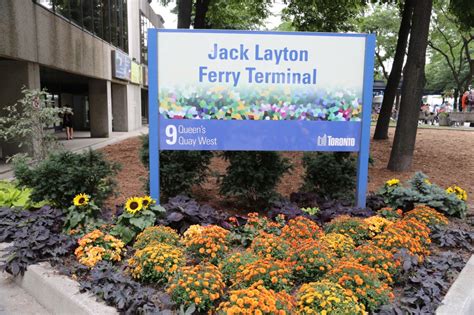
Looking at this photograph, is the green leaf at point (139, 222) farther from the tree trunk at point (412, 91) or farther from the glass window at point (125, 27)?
the glass window at point (125, 27)

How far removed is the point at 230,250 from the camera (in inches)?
157

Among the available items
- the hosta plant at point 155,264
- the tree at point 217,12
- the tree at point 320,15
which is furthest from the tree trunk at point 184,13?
the hosta plant at point 155,264

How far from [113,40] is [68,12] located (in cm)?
669

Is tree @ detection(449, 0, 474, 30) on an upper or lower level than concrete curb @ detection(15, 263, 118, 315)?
upper

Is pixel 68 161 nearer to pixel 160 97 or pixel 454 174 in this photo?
pixel 160 97

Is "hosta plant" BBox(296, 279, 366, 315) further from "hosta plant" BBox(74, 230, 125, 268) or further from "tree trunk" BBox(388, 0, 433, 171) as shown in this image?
"tree trunk" BBox(388, 0, 433, 171)

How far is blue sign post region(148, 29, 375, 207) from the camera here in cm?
473

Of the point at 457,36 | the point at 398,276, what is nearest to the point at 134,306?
the point at 398,276

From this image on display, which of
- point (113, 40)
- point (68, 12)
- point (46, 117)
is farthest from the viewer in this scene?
point (113, 40)

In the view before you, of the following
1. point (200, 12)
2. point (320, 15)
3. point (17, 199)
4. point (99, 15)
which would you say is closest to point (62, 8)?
point (99, 15)

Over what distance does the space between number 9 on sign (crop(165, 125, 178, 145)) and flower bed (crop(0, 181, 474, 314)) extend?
74 cm

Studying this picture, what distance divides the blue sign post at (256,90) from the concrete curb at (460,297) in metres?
2.02

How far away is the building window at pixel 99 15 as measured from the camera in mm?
14164

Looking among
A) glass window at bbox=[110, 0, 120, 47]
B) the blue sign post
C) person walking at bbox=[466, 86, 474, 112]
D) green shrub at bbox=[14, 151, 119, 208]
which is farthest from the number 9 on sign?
person walking at bbox=[466, 86, 474, 112]
